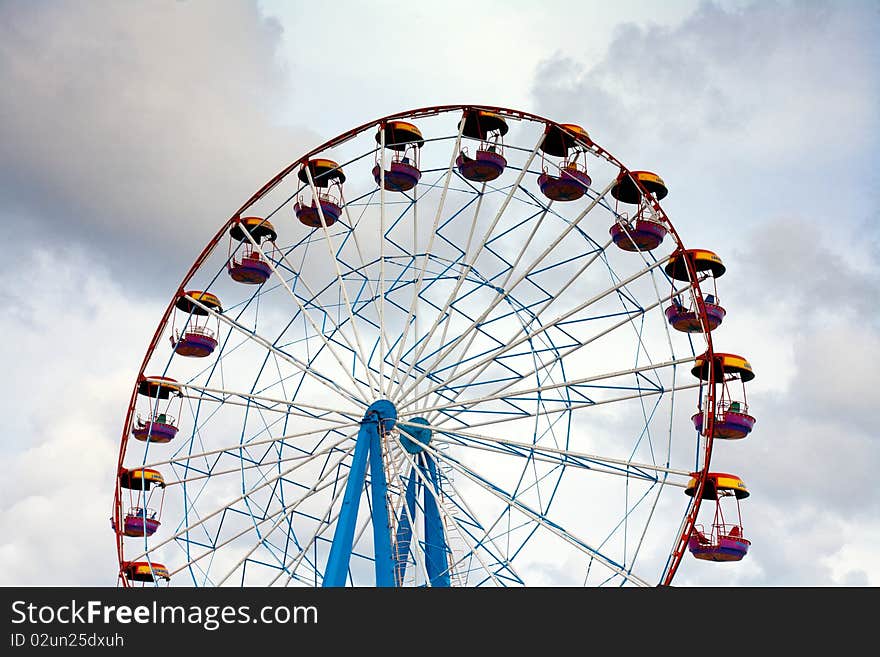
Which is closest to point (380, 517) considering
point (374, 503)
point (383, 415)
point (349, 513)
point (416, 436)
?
point (374, 503)

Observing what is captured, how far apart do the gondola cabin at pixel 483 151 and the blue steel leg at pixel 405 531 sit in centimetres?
630

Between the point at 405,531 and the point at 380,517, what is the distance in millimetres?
1691

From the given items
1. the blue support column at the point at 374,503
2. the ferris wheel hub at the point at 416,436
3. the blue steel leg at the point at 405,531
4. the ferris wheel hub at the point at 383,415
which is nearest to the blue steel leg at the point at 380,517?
the blue support column at the point at 374,503

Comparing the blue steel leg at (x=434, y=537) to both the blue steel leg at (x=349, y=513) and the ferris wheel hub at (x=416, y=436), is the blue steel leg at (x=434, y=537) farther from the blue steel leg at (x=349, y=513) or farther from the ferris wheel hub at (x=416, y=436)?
the blue steel leg at (x=349, y=513)

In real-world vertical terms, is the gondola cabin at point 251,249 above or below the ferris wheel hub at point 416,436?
above

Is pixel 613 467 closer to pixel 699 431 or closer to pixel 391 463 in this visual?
pixel 699 431

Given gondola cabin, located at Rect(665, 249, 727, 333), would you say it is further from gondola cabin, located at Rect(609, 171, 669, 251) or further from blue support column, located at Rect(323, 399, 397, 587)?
blue support column, located at Rect(323, 399, 397, 587)

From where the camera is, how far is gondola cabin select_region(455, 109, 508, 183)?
83.3 feet

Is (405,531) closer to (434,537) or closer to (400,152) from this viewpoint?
(434,537)

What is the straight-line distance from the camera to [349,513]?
22.0m

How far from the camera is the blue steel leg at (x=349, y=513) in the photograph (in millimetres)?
21312

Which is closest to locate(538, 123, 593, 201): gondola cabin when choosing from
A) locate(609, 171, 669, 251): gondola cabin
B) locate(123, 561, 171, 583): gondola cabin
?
locate(609, 171, 669, 251): gondola cabin
